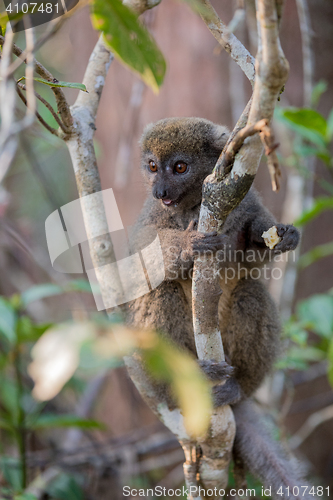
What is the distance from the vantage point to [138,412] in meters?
6.23

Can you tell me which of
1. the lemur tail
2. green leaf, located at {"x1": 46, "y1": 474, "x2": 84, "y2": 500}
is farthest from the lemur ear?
green leaf, located at {"x1": 46, "y1": 474, "x2": 84, "y2": 500}

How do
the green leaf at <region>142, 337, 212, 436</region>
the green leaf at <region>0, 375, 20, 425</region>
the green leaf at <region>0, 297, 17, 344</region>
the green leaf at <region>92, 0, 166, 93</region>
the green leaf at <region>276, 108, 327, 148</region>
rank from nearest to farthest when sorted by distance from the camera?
the green leaf at <region>142, 337, 212, 436</region> < the green leaf at <region>92, 0, 166, 93</region> < the green leaf at <region>0, 297, 17, 344</region> < the green leaf at <region>276, 108, 327, 148</region> < the green leaf at <region>0, 375, 20, 425</region>

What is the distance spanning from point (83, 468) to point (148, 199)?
358cm

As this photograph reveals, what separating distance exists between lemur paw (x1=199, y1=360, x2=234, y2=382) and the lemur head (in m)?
1.24

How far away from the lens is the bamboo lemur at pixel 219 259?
322 cm

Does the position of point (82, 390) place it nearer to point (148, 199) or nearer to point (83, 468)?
point (83, 468)

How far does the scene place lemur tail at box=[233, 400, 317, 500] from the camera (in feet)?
10.1

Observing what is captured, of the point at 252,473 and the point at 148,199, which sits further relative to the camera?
the point at 148,199

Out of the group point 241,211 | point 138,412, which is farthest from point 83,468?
point 241,211

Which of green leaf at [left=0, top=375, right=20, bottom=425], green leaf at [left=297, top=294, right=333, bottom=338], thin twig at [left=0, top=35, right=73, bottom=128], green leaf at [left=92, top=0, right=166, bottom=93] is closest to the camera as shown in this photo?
green leaf at [left=92, top=0, right=166, bottom=93]

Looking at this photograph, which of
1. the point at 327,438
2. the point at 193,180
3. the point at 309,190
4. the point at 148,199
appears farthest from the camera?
the point at 327,438

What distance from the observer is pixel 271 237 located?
301 centimetres

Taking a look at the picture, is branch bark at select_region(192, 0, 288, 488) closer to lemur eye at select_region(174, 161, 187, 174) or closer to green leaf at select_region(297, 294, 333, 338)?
lemur eye at select_region(174, 161, 187, 174)

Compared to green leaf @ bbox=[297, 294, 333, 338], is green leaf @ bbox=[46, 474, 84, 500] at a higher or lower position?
lower
